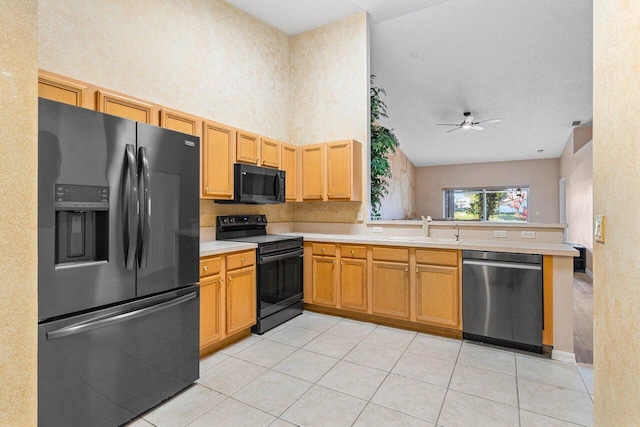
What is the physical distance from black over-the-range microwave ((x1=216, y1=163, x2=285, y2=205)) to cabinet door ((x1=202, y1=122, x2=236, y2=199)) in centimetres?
7

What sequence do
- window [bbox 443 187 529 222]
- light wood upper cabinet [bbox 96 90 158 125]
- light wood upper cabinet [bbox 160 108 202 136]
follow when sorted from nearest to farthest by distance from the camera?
light wood upper cabinet [bbox 96 90 158 125], light wood upper cabinet [bbox 160 108 202 136], window [bbox 443 187 529 222]

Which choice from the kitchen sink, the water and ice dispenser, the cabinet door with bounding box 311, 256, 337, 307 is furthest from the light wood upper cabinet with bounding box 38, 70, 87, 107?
the kitchen sink

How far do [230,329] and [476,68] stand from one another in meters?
5.08

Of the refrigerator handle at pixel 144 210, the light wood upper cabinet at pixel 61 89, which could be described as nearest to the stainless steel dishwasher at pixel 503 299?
the refrigerator handle at pixel 144 210

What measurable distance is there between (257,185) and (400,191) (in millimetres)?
6846

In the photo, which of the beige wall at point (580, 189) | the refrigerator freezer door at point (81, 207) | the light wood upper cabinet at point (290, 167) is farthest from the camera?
the beige wall at point (580, 189)

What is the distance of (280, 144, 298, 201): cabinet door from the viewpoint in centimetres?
408

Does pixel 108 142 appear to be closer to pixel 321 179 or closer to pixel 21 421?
pixel 21 421

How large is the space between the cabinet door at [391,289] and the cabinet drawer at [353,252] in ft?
0.52

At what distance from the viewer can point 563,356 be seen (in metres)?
2.68

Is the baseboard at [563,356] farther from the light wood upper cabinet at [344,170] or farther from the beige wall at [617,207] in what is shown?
the light wood upper cabinet at [344,170]

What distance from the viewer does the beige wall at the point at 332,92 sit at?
4.15 m

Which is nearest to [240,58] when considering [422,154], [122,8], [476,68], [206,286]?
[122,8]

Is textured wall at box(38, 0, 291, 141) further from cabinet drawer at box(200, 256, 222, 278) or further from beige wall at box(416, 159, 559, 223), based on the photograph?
beige wall at box(416, 159, 559, 223)
